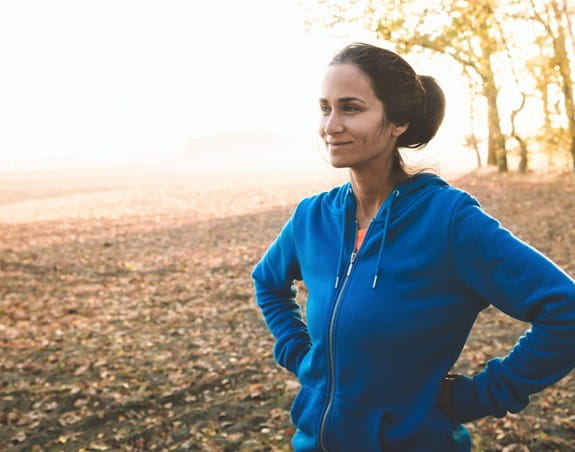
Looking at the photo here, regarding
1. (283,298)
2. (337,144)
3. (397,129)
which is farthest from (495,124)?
(337,144)

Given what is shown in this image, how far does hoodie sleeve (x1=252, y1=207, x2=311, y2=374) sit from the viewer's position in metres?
2.54

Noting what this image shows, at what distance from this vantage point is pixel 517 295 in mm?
1820

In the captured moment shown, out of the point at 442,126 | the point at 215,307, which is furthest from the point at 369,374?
Answer: the point at 215,307

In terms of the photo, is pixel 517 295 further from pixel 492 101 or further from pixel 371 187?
pixel 492 101

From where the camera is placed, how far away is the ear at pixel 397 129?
2.20 m

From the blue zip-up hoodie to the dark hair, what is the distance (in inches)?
9.8

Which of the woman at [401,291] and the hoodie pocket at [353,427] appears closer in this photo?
the woman at [401,291]

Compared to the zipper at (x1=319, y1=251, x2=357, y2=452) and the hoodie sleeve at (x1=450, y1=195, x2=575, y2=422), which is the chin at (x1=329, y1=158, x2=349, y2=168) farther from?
the hoodie sleeve at (x1=450, y1=195, x2=575, y2=422)

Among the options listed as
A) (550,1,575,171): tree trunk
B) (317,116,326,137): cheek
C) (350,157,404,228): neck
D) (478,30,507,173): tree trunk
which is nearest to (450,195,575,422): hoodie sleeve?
(350,157,404,228): neck

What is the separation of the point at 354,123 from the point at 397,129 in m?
0.19

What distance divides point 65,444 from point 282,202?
63.7ft

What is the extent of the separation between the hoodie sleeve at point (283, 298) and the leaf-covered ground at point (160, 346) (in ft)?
8.49

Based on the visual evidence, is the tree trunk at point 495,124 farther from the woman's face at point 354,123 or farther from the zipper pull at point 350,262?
the zipper pull at point 350,262

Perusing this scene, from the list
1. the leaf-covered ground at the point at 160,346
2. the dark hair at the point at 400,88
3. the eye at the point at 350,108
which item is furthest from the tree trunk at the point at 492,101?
the eye at the point at 350,108
